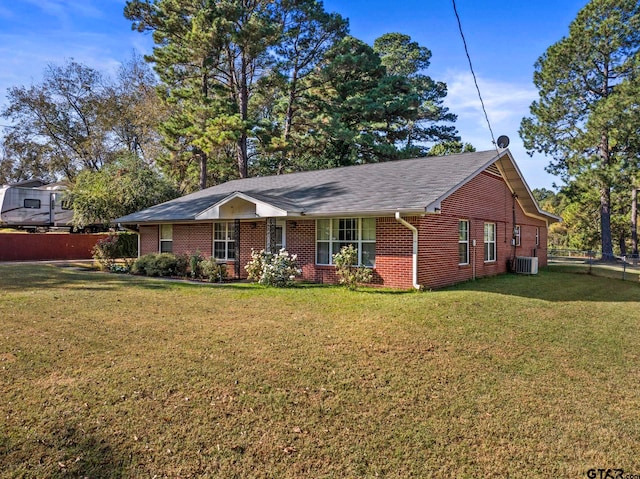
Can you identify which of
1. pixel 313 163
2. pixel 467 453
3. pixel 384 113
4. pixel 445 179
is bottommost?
pixel 467 453

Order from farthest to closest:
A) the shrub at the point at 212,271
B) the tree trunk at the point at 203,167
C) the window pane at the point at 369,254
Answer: the tree trunk at the point at 203,167, the shrub at the point at 212,271, the window pane at the point at 369,254

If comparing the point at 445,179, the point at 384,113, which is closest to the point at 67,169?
the point at 384,113

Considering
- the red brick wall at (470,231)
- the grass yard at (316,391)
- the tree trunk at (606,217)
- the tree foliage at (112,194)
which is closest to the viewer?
the grass yard at (316,391)

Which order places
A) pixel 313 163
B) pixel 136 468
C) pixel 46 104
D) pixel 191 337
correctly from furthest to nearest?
pixel 46 104 < pixel 313 163 < pixel 191 337 < pixel 136 468

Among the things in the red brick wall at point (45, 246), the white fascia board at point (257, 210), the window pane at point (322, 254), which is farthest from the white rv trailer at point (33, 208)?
the window pane at point (322, 254)

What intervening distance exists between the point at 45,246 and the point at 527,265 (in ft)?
81.8

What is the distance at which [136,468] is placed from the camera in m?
3.51

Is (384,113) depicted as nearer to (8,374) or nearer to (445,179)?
(445,179)

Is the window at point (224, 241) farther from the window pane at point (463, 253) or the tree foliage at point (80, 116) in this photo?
the tree foliage at point (80, 116)

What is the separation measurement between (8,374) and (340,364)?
402 centimetres

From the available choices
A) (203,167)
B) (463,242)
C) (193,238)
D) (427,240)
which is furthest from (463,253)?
(203,167)

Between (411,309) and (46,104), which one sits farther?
(46,104)

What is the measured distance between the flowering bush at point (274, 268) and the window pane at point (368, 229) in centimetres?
212

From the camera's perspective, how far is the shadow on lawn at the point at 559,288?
36.2ft
